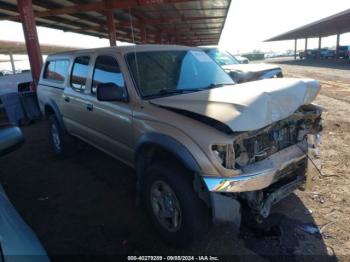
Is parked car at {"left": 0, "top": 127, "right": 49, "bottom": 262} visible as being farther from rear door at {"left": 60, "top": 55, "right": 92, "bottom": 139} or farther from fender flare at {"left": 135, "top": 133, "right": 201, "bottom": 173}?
rear door at {"left": 60, "top": 55, "right": 92, "bottom": 139}

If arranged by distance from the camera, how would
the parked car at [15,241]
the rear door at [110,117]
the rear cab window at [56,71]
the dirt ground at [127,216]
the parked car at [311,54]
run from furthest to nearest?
1. the parked car at [311,54]
2. the rear cab window at [56,71]
3. the rear door at [110,117]
4. the dirt ground at [127,216]
5. the parked car at [15,241]

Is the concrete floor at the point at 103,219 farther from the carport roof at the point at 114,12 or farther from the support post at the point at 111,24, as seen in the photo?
the support post at the point at 111,24

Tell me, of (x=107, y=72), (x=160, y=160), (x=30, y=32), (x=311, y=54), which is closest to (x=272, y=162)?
(x=160, y=160)

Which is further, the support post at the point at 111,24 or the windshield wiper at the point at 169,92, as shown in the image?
the support post at the point at 111,24

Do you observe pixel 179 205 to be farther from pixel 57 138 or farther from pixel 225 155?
pixel 57 138

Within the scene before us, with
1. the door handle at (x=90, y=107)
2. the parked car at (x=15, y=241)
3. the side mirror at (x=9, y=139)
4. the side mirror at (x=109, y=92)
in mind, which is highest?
the side mirror at (x=109, y=92)

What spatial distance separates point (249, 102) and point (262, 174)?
63cm

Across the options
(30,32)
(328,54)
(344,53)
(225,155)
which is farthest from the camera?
(328,54)

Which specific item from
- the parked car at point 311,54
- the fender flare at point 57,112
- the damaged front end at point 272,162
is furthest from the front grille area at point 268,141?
the parked car at point 311,54

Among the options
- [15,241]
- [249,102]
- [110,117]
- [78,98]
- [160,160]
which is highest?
[249,102]

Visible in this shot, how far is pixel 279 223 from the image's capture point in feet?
10.8

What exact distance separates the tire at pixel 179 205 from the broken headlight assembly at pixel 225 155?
42 cm

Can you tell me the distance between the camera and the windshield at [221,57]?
1052 centimetres

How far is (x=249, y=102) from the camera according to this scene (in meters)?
2.61
